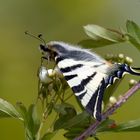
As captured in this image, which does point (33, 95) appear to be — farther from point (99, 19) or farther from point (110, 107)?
point (110, 107)

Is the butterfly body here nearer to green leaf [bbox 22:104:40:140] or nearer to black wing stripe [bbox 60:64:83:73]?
black wing stripe [bbox 60:64:83:73]

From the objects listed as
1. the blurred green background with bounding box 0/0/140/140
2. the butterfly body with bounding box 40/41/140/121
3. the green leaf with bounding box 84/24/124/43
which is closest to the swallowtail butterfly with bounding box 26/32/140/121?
the butterfly body with bounding box 40/41/140/121

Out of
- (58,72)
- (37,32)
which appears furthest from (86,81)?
(37,32)

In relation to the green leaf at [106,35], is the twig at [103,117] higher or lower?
lower

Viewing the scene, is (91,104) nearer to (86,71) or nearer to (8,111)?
(86,71)

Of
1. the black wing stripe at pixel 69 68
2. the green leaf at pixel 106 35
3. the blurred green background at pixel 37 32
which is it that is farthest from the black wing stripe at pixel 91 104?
the blurred green background at pixel 37 32

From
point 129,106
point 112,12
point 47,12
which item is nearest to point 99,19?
point 112,12

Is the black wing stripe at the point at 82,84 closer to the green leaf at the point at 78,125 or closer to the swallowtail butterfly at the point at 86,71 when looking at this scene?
the swallowtail butterfly at the point at 86,71
